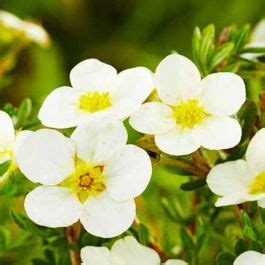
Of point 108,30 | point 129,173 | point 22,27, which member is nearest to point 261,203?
point 129,173

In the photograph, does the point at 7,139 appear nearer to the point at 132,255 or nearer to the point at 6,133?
the point at 6,133

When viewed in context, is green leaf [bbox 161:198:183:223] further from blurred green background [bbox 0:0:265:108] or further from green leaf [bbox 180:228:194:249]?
blurred green background [bbox 0:0:265:108]

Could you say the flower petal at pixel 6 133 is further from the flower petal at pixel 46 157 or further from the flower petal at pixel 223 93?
the flower petal at pixel 223 93

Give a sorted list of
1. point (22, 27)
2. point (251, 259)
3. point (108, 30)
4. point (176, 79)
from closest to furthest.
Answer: point (251, 259) < point (176, 79) < point (22, 27) < point (108, 30)

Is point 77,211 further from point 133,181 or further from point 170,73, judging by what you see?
point 170,73

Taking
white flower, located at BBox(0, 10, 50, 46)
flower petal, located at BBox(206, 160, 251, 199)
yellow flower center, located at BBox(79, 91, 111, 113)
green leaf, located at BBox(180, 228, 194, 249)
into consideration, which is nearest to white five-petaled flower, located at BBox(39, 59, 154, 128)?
yellow flower center, located at BBox(79, 91, 111, 113)

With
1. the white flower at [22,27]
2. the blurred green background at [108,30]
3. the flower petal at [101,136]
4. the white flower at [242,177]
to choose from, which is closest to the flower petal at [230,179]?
the white flower at [242,177]
